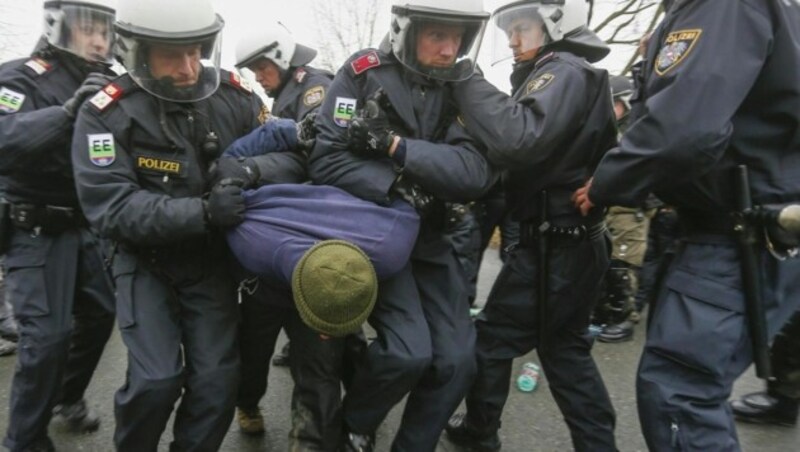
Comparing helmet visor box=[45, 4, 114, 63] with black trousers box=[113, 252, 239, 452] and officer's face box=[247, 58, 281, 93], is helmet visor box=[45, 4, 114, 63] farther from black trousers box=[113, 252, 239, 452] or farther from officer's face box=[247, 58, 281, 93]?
officer's face box=[247, 58, 281, 93]

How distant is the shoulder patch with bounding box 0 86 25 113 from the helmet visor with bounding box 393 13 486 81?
169 centimetres

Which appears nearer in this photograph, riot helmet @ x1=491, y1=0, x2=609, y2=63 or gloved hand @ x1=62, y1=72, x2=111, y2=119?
gloved hand @ x1=62, y1=72, x2=111, y2=119

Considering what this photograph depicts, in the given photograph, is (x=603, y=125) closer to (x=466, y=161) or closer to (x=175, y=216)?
(x=466, y=161)

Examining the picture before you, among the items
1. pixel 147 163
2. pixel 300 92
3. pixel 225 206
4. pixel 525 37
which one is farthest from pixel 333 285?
pixel 300 92

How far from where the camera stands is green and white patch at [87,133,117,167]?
2.13 metres

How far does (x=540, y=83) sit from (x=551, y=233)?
0.63 metres

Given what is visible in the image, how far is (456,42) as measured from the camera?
2439 mm

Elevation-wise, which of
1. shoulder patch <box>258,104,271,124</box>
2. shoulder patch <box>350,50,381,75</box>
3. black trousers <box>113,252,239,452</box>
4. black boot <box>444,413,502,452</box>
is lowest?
black boot <box>444,413,502,452</box>

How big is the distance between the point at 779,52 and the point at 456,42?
1.17 m

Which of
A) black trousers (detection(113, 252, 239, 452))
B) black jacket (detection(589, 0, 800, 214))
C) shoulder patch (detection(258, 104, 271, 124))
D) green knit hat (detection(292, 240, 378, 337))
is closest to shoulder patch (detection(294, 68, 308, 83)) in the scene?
shoulder patch (detection(258, 104, 271, 124))

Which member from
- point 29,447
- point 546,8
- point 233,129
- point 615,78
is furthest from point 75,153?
point 615,78

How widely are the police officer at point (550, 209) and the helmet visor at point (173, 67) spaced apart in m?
1.05

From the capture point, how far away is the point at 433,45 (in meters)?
2.40

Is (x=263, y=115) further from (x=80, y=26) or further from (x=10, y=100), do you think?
(x=10, y=100)
